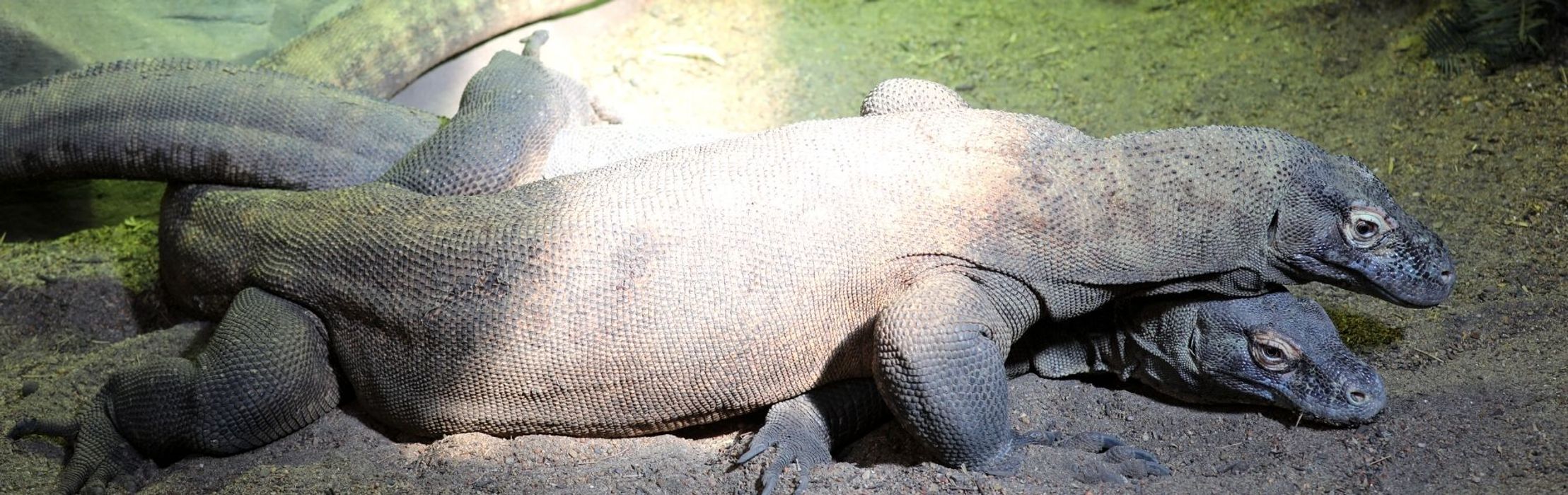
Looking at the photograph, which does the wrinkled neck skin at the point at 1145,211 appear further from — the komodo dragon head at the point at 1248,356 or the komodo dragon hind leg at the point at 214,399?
the komodo dragon hind leg at the point at 214,399

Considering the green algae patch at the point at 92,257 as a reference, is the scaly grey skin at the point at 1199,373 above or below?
above

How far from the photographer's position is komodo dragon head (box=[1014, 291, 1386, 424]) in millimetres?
3730

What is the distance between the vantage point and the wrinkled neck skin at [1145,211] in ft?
11.7

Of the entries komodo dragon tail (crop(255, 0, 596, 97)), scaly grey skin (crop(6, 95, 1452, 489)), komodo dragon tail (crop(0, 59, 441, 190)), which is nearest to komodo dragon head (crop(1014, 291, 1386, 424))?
scaly grey skin (crop(6, 95, 1452, 489))

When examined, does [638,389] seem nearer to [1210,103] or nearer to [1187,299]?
[1187,299]

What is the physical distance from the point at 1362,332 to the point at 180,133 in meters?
4.78

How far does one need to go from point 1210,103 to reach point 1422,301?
2.48 m

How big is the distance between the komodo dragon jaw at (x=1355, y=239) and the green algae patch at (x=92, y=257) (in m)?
4.91

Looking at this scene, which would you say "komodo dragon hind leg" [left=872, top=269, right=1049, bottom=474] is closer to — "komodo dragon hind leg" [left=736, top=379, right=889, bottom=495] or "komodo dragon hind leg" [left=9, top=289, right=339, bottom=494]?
"komodo dragon hind leg" [left=736, top=379, right=889, bottom=495]

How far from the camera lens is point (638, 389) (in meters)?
3.83

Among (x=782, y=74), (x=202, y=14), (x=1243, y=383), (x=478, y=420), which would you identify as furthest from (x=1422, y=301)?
(x=202, y=14)

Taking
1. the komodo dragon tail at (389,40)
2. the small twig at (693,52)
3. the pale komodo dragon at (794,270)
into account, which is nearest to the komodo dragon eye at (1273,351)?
the pale komodo dragon at (794,270)

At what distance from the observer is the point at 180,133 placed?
15.1ft

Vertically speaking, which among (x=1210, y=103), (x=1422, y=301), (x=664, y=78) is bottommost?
(x=664, y=78)
